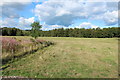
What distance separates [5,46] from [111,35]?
68.4 m

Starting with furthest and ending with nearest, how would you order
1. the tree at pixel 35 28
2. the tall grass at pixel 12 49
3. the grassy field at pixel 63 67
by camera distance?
the tree at pixel 35 28, the tall grass at pixel 12 49, the grassy field at pixel 63 67

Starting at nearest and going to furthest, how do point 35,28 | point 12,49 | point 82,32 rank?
point 12,49, point 35,28, point 82,32

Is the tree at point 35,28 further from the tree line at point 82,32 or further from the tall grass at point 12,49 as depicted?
the tree line at point 82,32

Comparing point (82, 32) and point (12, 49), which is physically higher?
point (82, 32)

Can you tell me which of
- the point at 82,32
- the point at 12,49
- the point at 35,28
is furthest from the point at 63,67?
the point at 82,32

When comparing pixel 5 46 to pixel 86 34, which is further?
pixel 86 34

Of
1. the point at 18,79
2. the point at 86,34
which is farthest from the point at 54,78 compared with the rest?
the point at 86,34

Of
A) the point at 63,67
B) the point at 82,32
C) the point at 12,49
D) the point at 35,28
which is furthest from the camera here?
the point at 82,32

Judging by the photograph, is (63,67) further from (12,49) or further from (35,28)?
(35,28)

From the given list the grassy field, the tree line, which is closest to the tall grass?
the grassy field

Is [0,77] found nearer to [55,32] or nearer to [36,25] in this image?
[36,25]

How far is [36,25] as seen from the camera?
64.2 feet

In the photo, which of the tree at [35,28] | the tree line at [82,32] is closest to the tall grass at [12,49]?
the tree at [35,28]

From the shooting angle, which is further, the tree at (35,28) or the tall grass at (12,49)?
the tree at (35,28)
